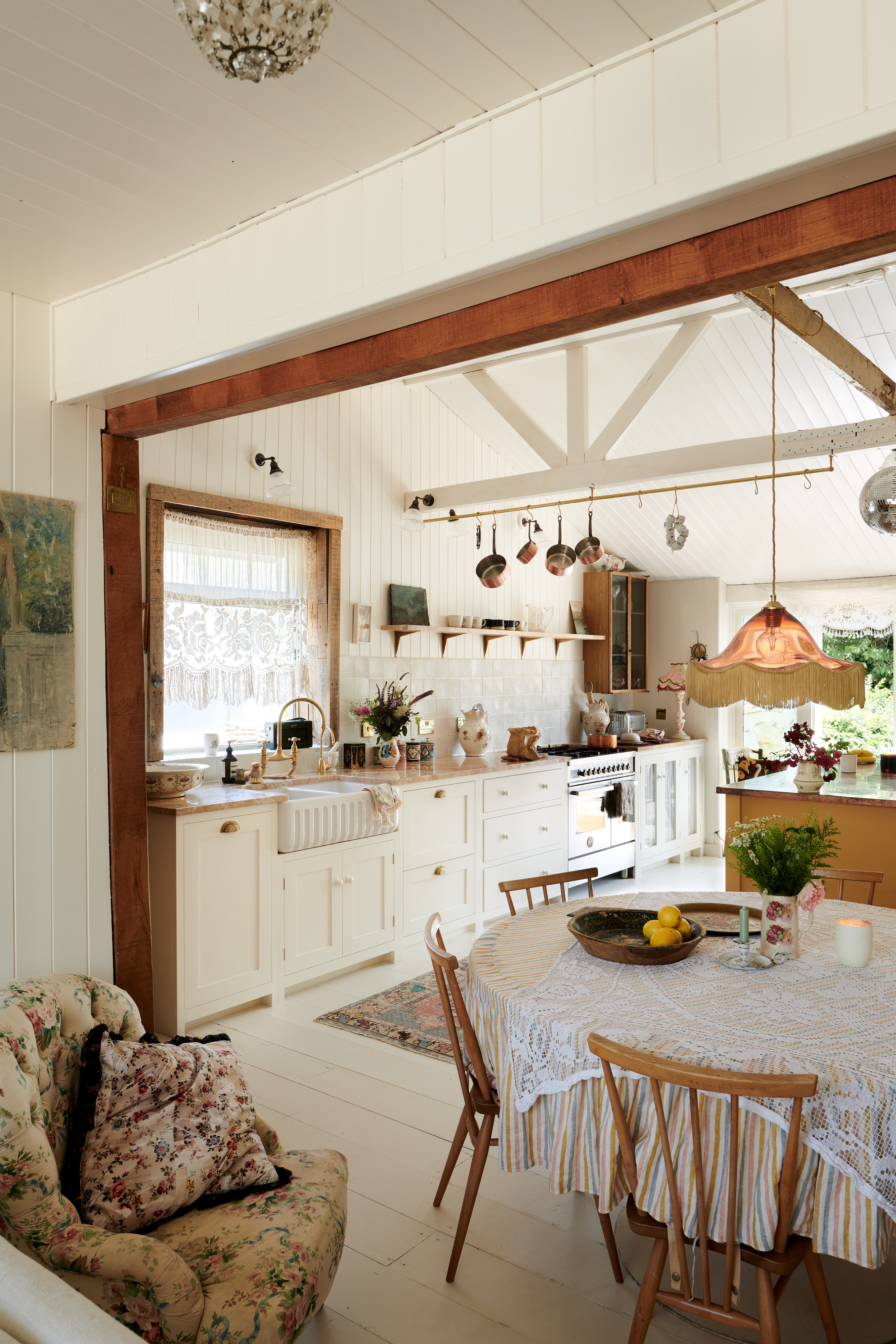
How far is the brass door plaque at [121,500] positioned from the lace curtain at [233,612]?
4.20 feet

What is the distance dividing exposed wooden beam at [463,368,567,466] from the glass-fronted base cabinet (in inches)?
107

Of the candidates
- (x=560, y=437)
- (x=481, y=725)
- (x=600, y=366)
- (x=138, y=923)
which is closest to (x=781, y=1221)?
(x=138, y=923)

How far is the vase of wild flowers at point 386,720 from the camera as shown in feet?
17.9

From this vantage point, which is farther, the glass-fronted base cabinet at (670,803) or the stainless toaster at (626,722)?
the stainless toaster at (626,722)

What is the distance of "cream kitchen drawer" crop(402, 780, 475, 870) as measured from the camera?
5004mm

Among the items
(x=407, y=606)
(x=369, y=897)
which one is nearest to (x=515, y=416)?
(x=407, y=606)

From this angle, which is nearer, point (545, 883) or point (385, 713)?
point (545, 883)

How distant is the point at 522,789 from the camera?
5.85 m

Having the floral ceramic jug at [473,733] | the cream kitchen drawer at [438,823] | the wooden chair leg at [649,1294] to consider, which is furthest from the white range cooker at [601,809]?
the wooden chair leg at [649,1294]

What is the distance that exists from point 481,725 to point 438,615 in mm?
823

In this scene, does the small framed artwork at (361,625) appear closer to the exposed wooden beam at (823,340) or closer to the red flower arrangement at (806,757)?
the red flower arrangement at (806,757)

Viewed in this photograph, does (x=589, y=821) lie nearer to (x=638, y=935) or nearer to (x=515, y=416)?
(x=515, y=416)

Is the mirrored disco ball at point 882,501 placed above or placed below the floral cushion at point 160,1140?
above

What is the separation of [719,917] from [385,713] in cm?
282
